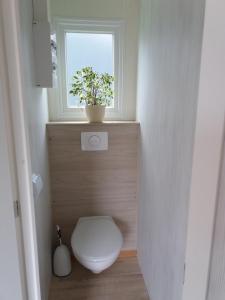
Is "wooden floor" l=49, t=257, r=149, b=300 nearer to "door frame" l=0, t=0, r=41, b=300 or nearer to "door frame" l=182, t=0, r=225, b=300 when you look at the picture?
"door frame" l=0, t=0, r=41, b=300

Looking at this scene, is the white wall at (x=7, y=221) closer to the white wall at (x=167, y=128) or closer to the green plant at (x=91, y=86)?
the white wall at (x=167, y=128)

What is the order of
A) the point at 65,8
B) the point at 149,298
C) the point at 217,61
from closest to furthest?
the point at 217,61 → the point at 149,298 → the point at 65,8

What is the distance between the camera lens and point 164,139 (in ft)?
4.71

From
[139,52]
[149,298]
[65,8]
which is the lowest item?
[149,298]

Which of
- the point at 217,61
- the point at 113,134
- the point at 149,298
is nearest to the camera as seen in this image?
the point at 217,61

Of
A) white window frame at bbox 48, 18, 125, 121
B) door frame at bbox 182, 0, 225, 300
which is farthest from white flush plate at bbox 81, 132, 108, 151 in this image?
door frame at bbox 182, 0, 225, 300

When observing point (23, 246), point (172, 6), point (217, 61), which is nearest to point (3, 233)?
point (23, 246)

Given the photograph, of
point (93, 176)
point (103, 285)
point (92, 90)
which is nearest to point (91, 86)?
point (92, 90)

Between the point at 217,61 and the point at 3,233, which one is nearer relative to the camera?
the point at 217,61

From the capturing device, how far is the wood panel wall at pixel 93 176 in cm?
211

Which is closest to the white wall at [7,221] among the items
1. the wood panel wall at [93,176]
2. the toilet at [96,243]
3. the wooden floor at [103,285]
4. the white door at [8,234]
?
the white door at [8,234]

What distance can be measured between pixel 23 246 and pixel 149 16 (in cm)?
164

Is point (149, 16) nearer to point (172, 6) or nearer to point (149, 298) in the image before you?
point (172, 6)

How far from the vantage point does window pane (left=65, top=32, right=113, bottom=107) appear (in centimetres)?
212
